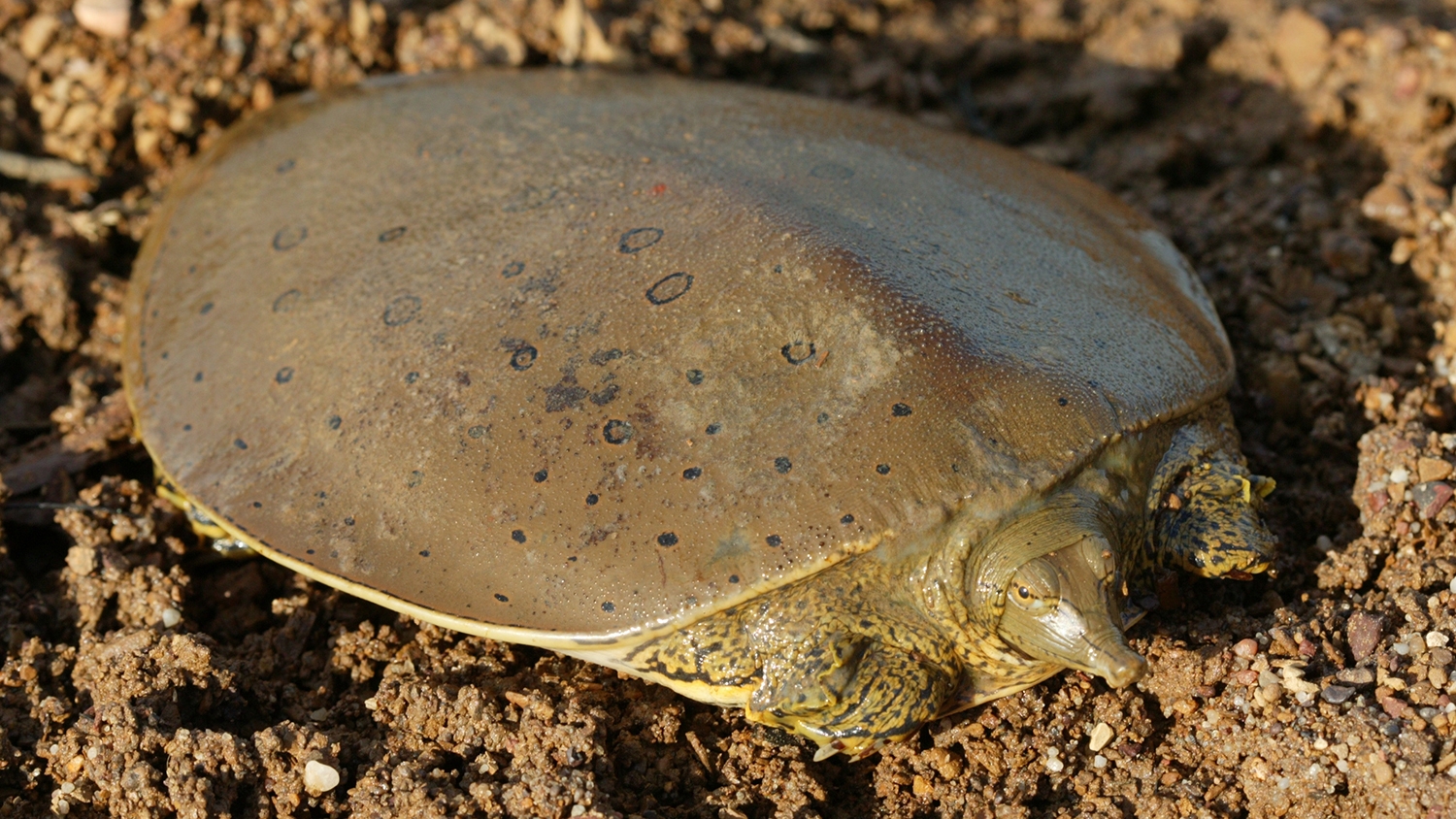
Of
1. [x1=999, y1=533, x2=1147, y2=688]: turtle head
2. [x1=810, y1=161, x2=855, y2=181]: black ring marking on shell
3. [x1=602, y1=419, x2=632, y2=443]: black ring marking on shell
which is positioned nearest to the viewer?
[x1=999, y1=533, x2=1147, y2=688]: turtle head

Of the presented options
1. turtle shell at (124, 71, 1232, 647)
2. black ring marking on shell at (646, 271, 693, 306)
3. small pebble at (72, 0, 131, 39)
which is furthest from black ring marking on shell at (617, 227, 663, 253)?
small pebble at (72, 0, 131, 39)

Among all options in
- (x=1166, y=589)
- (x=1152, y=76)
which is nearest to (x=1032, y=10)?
(x=1152, y=76)

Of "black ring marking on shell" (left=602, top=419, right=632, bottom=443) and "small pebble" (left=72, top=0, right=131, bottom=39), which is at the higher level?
"small pebble" (left=72, top=0, right=131, bottom=39)

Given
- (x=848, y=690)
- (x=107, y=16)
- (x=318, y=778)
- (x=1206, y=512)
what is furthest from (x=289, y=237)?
(x=1206, y=512)

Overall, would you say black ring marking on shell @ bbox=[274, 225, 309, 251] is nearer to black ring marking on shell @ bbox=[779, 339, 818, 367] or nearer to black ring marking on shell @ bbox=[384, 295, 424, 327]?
black ring marking on shell @ bbox=[384, 295, 424, 327]

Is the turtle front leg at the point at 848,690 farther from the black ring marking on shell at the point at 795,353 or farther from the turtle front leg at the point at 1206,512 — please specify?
the turtle front leg at the point at 1206,512

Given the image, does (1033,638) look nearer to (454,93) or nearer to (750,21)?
(454,93)

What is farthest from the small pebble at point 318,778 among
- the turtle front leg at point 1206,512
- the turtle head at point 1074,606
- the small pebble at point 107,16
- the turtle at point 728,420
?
the small pebble at point 107,16

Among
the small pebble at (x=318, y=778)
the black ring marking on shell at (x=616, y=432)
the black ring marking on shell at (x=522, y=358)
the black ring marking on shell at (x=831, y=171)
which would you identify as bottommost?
the small pebble at (x=318, y=778)
